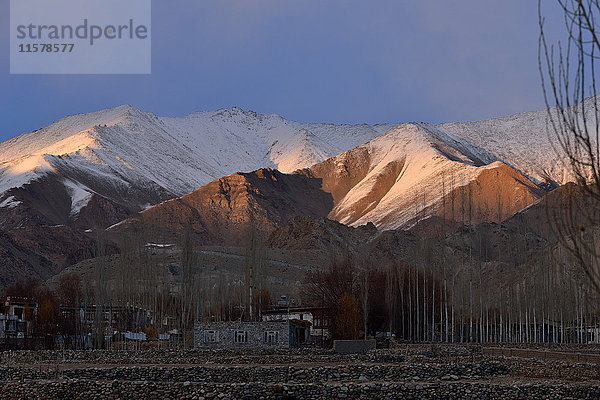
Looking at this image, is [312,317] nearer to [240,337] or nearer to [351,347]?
[240,337]

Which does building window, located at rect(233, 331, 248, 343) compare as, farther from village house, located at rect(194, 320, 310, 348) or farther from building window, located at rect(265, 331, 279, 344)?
building window, located at rect(265, 331, 279, 344)

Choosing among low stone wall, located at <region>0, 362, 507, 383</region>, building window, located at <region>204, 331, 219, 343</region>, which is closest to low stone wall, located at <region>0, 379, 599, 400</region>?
low stone wall, located at <region>0, 362, 507, 383</region>

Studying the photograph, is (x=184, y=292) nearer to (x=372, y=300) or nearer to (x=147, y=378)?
(x=372, y=300)

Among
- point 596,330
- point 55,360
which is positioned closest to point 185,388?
point 55,360

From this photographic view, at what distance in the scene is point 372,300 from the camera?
87.1 m

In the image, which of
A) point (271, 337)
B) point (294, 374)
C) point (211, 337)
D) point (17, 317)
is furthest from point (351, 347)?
point (17, 317)

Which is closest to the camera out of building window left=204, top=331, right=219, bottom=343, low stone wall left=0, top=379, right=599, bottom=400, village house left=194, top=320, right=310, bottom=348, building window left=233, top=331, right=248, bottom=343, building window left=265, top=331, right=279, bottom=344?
low stone wall left=0, top=379, right=599, bottom=400

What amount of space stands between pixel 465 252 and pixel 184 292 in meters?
78.9

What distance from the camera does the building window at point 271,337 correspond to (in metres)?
59.7

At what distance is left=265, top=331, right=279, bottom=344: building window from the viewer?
196 feet

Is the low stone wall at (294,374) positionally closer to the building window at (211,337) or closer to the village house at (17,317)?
the building window at (211,337)

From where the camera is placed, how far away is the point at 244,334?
6022 centimetres

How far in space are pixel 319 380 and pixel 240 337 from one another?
84.1 feet

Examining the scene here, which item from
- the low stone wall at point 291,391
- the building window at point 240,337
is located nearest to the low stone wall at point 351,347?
the building window at point 240,337
